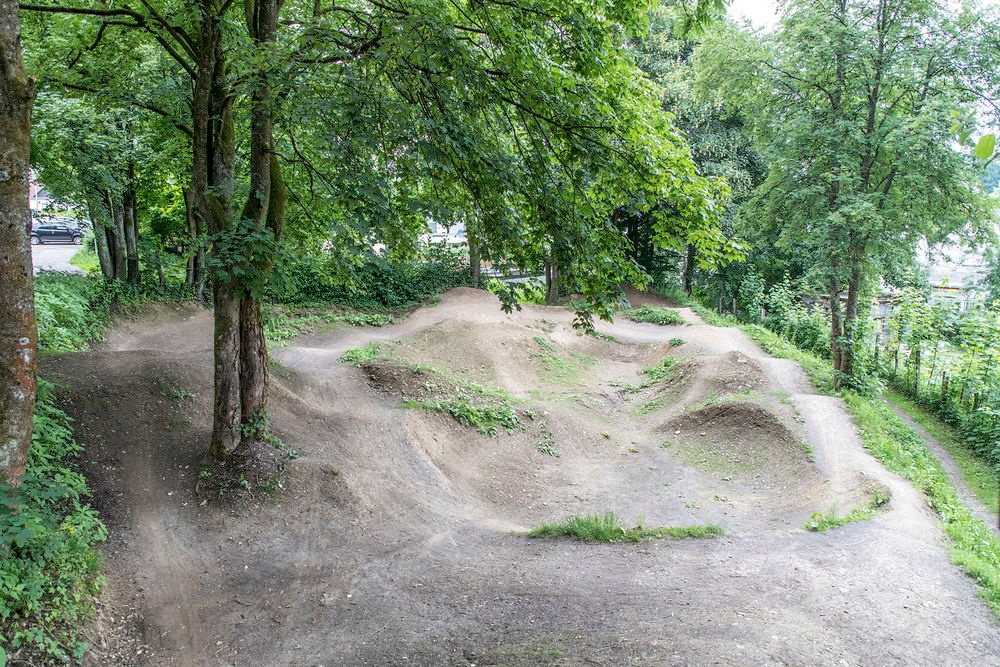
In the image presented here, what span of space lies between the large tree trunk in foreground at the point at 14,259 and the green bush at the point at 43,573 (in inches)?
14.6

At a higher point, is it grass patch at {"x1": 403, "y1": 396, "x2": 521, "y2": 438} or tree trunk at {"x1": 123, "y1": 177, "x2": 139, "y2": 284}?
tree trunk at {"x1": 123, "y1": 177, "x2": 139, "y2": 284}

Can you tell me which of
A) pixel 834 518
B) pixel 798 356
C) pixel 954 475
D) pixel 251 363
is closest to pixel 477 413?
pixel 251 363

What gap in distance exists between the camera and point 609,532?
715 cm

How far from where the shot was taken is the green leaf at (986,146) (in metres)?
1.27

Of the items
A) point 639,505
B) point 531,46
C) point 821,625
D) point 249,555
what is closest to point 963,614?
point 821,625

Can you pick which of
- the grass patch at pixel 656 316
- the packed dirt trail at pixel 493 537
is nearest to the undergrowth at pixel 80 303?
the packed dirt trail at pixel 493 537

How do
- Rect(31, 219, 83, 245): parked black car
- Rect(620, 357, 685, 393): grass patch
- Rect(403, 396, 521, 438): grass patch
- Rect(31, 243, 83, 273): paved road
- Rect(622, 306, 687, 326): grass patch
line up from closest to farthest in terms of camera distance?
Rect(403, 396, 521, 438): grass patch, Rect(620, 357, 685, 393): grass patch, Rect(622, 306, 687, 326): grass patch, Rect(31, 243, 83, 273): paved road, Rect(31, 219, 83, 245): parked black car

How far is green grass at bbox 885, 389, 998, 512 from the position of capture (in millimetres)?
11544

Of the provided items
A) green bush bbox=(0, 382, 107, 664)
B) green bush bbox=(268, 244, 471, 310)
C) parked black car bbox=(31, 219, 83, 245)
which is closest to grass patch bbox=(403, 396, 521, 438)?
green bush bbox=(0, 382, 107, 664)

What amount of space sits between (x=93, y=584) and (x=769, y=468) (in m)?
9.77

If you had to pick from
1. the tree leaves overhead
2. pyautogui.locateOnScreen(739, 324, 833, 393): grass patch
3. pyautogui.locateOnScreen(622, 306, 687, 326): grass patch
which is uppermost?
the tree leaves overhead

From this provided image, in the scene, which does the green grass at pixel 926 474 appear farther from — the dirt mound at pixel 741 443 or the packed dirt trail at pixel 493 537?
the dirt mound at pixel 741 443

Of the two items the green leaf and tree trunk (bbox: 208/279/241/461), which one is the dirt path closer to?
the green leaf

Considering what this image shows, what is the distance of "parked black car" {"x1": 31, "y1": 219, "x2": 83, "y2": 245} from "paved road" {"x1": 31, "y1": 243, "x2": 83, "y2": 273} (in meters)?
0.40
